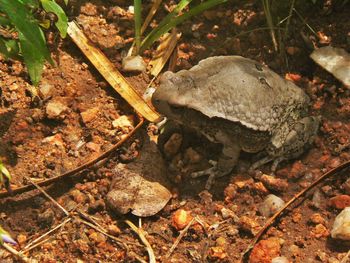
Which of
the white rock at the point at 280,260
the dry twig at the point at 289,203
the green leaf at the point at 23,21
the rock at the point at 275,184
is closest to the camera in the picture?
the green leaf at the point at 23,21

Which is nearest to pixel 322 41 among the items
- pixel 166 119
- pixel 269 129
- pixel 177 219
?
pixel 269 129

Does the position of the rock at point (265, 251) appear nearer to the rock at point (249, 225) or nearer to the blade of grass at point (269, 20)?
the rock at point (249, 225)

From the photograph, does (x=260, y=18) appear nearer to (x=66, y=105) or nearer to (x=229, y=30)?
(x=229, y=30)

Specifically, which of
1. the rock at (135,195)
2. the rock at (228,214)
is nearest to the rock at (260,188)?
the rock at (228,214)

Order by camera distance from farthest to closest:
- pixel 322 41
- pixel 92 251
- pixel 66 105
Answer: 1. pixel 322 41
2. pixel 66 105
3. pixel 92 251

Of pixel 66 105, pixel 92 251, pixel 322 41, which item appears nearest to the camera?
pixel 92 251

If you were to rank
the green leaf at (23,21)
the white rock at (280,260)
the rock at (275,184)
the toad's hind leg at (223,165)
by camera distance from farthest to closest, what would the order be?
the toad's hind leg at (223,165) → the rock at (275,184) → the white rock at (280,260) → the green leaf at (23,21)
